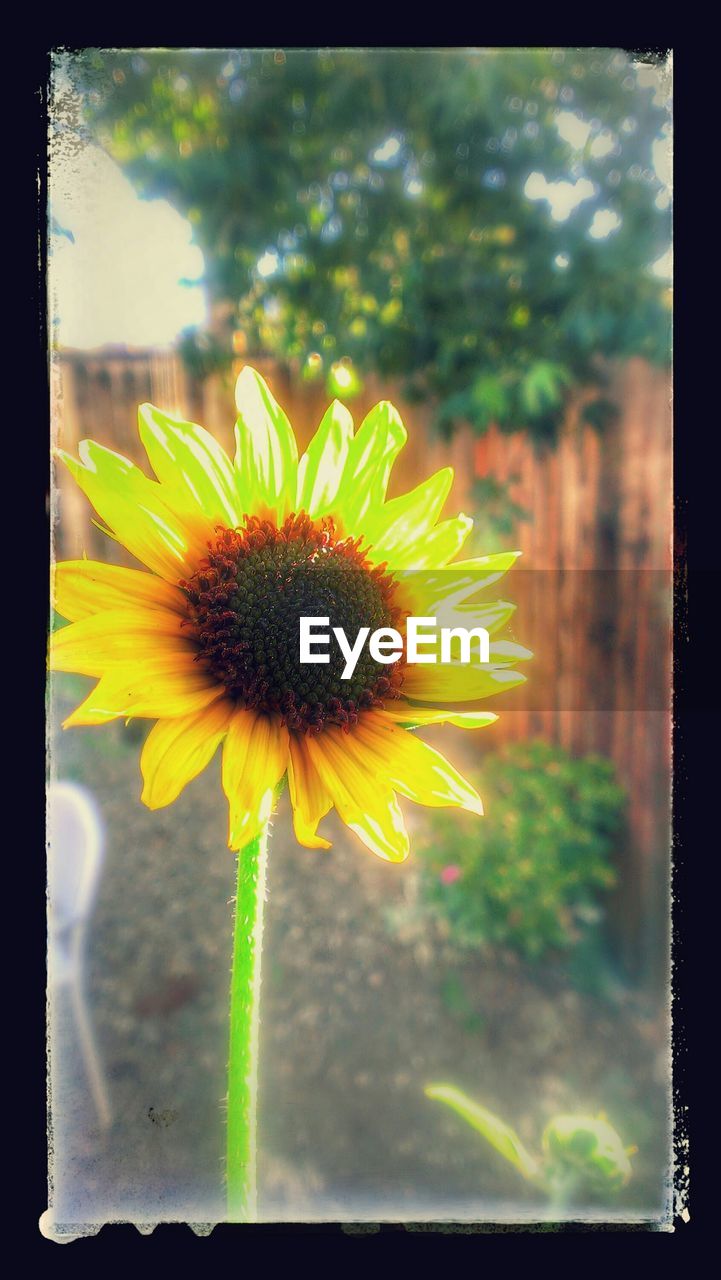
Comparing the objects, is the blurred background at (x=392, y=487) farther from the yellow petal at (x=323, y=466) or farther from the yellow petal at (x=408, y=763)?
the yellow petal at (x=408, y=763)

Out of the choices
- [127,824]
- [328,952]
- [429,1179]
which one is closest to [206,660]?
[127,824]

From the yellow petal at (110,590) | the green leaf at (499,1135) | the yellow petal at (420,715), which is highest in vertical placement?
the yellow petal at (110,590)

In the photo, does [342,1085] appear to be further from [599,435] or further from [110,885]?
[599,435]

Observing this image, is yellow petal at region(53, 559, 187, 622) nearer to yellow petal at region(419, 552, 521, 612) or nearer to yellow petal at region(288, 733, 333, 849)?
yellow petal at region(288, 733, 333, 849)

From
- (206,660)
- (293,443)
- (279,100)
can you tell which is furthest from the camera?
(279,100)

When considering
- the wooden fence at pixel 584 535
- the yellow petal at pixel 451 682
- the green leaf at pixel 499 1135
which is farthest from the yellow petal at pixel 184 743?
the green leaf at pixel 499 1135

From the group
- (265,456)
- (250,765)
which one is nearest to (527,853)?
(250,765)

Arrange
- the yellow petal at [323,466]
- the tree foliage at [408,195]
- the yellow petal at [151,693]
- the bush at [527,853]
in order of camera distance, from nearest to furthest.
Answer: the yellow petal at [151,693]
the yellow petal at [323,466]
the tree foliage at [408,195]
the bush at [527,853]

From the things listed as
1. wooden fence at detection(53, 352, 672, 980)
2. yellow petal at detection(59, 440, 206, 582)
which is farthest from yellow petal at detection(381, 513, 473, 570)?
yellow petal at detection(59, 440, 206, 582)
